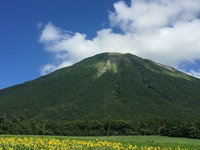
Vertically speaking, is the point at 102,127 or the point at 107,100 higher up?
the point at 107,100

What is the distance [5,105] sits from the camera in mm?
157500

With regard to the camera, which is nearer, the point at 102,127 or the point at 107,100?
the point at 102,127

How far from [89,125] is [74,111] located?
198ft

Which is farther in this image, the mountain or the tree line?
the mountain

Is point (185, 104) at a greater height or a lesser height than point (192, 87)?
lesser

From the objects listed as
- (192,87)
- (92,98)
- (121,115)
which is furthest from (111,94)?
(192,87)

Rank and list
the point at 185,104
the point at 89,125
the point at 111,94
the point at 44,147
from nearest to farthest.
A: the point at 44,147, the point at 89,125, the point at 185,104, the point at 111,94

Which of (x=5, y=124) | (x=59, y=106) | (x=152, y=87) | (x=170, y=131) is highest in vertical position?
(x=152, y=87)

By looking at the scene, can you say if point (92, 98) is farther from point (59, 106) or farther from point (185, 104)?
point (185, 104)

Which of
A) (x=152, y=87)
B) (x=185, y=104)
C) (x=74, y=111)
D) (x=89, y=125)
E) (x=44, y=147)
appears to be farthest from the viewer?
(x=152, y=87)

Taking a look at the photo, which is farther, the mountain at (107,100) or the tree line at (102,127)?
the mountain at (107,100)

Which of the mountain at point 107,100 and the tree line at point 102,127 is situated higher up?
the mountain at point 107,100

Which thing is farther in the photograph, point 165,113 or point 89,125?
point 165,113

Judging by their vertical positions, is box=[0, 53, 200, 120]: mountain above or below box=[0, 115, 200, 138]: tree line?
above
